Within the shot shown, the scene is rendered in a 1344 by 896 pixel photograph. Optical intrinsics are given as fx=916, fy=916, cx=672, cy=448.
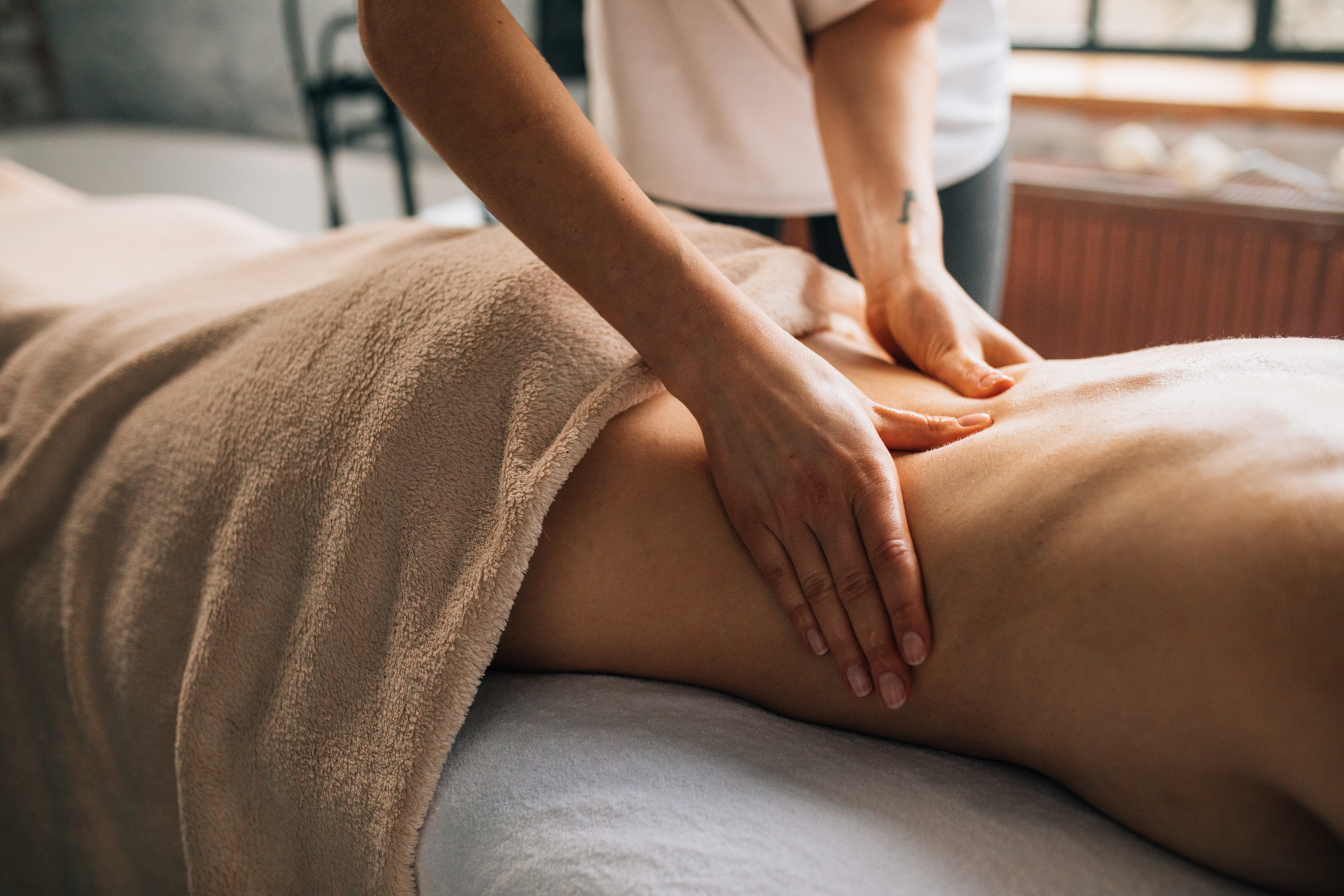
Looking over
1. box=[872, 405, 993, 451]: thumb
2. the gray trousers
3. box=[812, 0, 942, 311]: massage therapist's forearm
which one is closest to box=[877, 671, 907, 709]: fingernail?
box=[872, 405, 993, 451]: thumb

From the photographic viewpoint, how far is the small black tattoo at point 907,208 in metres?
0.90

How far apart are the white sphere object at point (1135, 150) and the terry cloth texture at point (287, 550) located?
164cm

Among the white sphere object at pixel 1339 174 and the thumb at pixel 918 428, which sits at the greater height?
the thumb at pixel 918 428

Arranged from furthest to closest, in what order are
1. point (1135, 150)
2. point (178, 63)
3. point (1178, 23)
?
1. point (178, 63)
2. point (1178, 23)
3. point (1135, 150)

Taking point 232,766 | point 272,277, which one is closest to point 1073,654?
point 232,766

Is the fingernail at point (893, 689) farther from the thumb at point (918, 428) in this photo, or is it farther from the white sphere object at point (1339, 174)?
the white sphere object at point (1339, 174)

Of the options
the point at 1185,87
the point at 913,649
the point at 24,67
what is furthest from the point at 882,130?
the point at 24,67

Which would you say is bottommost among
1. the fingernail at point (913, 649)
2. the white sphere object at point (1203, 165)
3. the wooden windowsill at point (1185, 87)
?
the fingernail at point (913, 649)

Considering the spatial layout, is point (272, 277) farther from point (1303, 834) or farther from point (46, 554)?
point (1303, 834)

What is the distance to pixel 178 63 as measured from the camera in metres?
4.79

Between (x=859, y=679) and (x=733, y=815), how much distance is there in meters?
0.12

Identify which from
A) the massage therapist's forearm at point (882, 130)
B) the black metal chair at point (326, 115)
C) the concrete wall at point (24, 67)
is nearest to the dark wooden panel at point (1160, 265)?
the massage therapist's forearm at point (882, 130)

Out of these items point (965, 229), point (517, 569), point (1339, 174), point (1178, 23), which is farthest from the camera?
point (1178, 23)

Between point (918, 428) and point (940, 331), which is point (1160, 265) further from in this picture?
point (918, 428)
